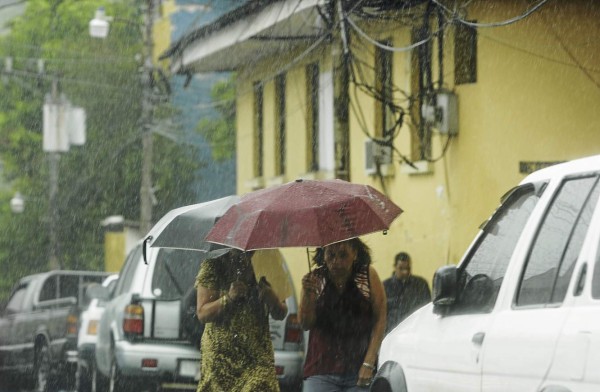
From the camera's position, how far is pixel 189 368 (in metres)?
13.6

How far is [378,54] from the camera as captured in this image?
72.4 feet

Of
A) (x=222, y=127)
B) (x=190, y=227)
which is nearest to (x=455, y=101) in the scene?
(x=190, y=227)

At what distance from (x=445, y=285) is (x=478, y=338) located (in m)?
0.43

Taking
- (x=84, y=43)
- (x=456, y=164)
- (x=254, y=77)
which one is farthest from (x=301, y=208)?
(x=84, y=43)

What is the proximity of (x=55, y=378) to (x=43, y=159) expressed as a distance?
115 ft

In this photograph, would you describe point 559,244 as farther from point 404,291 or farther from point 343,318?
point 404,291

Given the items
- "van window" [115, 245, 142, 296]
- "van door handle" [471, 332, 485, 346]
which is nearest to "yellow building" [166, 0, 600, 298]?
"van window" [115, 245, 142, 296]

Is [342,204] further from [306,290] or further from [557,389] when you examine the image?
[557,389]

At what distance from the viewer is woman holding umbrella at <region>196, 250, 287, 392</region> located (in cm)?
849

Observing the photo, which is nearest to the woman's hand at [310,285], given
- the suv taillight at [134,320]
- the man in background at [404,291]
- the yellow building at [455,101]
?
the suv taillight at [134,320]

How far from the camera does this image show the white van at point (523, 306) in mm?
5664

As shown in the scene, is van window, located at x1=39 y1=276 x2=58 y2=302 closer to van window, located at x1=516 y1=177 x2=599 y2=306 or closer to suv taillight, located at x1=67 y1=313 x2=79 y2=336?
suv taillight, located at x1=67 y1=313 x2=79 y2=336

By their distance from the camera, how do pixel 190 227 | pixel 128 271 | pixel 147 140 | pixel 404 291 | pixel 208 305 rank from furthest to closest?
pixel 147 140, pixel 404 291, pixel 128 271, pixel 190 227, pixel 208 305

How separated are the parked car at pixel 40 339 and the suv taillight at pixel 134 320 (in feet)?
20.4
